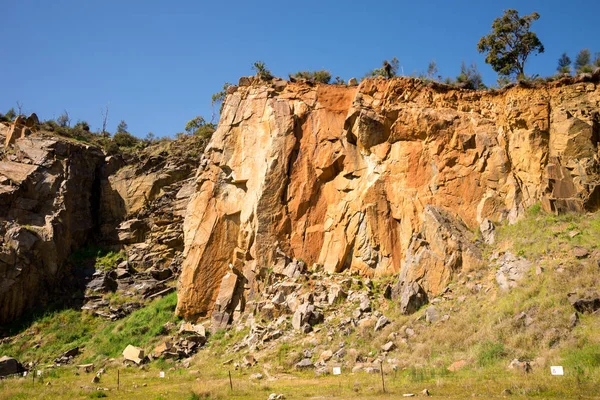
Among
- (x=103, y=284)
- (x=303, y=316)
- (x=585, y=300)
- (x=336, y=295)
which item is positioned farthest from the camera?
(x=103, y=284)

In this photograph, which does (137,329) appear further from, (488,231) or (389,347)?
(488,231)

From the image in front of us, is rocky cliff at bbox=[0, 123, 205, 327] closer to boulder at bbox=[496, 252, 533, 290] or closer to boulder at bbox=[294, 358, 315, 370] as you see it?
boulder at bbox=[294, 358, 315, 370]

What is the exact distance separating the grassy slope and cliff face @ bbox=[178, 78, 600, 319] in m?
1.81

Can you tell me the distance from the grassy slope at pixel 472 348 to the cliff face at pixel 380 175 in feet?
5.92

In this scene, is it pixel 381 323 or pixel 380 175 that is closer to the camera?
pixel 381 323

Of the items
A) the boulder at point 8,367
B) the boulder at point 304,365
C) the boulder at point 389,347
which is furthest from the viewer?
the boulder at point 8,367

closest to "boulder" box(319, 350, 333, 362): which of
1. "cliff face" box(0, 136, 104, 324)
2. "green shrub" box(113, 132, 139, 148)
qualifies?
"cliff face" box(0, 136, 104, 324)

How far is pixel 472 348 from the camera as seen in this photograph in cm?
1633

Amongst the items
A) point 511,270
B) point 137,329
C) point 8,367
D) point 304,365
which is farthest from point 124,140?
point 511,270

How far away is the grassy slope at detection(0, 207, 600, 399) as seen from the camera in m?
13.7

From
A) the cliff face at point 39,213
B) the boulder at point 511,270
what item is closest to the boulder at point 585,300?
the boulder at point 511,270

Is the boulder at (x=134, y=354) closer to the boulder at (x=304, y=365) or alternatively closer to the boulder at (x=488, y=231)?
the boulder at (x=304, y=365)

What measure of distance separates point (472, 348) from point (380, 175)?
36.2ft

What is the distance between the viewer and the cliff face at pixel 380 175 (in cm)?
2228
